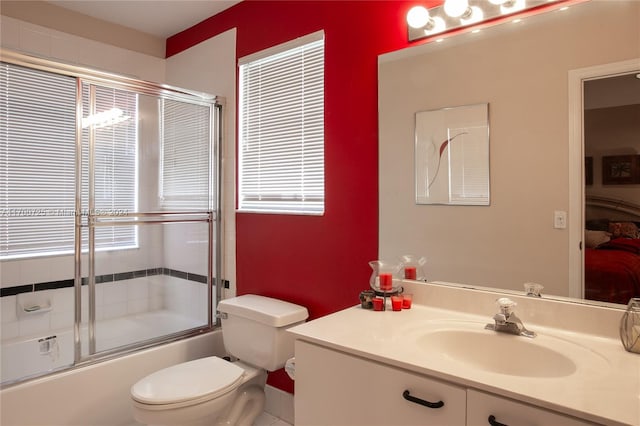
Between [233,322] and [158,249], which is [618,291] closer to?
[233,322]

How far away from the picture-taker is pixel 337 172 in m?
2.14

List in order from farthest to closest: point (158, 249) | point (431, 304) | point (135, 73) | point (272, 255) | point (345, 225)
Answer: point (135, 73) → point (158, 249) → point (272, 255) → point (345, 225) → point (431, 304)

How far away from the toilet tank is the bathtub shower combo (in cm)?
47

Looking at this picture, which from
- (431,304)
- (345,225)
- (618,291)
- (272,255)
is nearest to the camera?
(618,291)

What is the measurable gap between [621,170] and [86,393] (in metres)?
2.52

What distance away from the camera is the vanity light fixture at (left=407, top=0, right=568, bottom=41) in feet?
5.19

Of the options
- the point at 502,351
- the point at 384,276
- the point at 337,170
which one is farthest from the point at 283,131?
the point at 502,351

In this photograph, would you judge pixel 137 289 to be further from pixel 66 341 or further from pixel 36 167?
pixel 36 167

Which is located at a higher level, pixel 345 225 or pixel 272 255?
pixel 345 225

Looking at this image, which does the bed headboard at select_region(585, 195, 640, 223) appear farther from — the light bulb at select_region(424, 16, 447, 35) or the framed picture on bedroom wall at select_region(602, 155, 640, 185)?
the light bulb at select_region(424, 16, 447, 35)

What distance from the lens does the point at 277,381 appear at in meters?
2.49

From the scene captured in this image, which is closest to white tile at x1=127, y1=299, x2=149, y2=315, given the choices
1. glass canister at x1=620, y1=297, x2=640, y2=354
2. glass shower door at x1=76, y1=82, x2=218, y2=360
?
glass shower door at x1=76, y1=82, x2=218, y2=360

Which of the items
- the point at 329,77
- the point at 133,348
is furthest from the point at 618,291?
the point at 133,348

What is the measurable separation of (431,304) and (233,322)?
1.13 m
